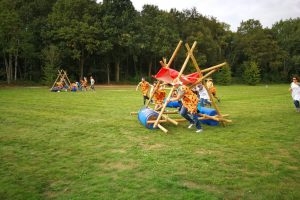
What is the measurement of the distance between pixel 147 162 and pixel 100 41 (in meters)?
45.8

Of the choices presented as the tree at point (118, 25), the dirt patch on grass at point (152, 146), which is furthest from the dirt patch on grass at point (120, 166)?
the tree at point (118, 25)

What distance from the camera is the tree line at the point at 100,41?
46.2 m

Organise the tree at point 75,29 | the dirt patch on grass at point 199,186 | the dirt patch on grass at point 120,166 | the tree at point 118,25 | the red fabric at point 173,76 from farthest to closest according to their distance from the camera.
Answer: the tree at point 118,25
the tree at point 75,29
the red fabric at point 173,76
the dirt patch on grass at point 120,166
the dirt patch on grass at point 199,186

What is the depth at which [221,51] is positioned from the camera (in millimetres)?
78312

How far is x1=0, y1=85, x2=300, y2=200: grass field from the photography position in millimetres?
5562

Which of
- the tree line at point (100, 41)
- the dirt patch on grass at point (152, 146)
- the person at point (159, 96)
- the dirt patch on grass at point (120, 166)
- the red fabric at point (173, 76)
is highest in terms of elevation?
the tree line at point (100, 41)

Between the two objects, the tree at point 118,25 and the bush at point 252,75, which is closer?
the tree at point 118,25

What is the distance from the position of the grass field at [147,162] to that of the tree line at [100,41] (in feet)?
113

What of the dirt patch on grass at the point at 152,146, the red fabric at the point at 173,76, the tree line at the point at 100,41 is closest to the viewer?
the dirt patch on grass at the point at 152,146

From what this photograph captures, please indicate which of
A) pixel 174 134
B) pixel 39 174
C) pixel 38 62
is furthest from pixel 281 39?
pixel 39 174

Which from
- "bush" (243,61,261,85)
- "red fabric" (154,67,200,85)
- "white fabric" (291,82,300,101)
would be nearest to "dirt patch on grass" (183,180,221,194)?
"red fabric" (154,67,200,85)

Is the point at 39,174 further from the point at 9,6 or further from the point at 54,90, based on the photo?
the point at 9,6

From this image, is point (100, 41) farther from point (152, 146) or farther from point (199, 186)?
point (199, 186)

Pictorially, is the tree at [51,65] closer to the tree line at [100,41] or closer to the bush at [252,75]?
the tree line at [100,41]
